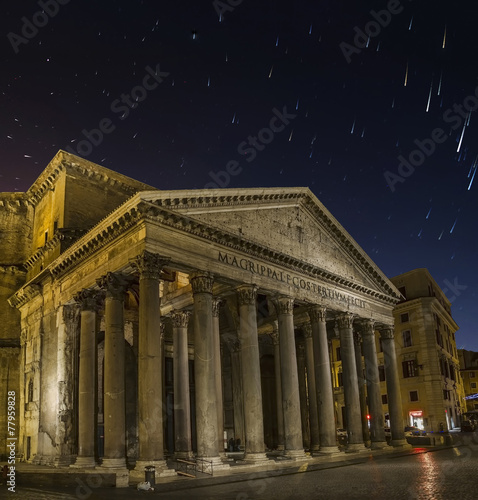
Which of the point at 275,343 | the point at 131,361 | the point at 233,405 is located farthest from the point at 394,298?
the point at 131,361

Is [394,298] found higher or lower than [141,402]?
higher

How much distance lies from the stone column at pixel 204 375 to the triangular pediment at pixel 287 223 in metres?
2.30

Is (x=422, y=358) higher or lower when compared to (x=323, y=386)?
higher

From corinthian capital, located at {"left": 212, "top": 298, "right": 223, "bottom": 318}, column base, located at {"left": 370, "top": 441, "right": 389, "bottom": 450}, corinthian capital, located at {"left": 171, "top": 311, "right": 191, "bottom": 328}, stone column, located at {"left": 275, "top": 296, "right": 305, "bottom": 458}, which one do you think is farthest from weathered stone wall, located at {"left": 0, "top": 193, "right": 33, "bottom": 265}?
column base, located at {"left": 370, "top": 441, "right": 389, "bottom": 450}

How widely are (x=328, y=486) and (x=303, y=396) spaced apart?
14494 mm

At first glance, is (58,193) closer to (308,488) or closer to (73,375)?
(73,375)

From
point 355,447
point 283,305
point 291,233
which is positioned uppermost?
point 291,233

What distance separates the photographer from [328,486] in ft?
42.5

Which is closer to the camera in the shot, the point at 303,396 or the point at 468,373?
the point at 303,396

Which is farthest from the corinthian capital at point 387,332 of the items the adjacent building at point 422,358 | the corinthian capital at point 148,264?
the corinthian capital at point 148,264

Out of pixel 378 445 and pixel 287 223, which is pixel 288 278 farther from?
pixel 378 445

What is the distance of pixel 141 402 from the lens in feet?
47.9

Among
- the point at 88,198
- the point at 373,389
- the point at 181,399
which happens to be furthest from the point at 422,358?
the point at 88,198

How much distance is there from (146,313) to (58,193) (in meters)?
10.5
